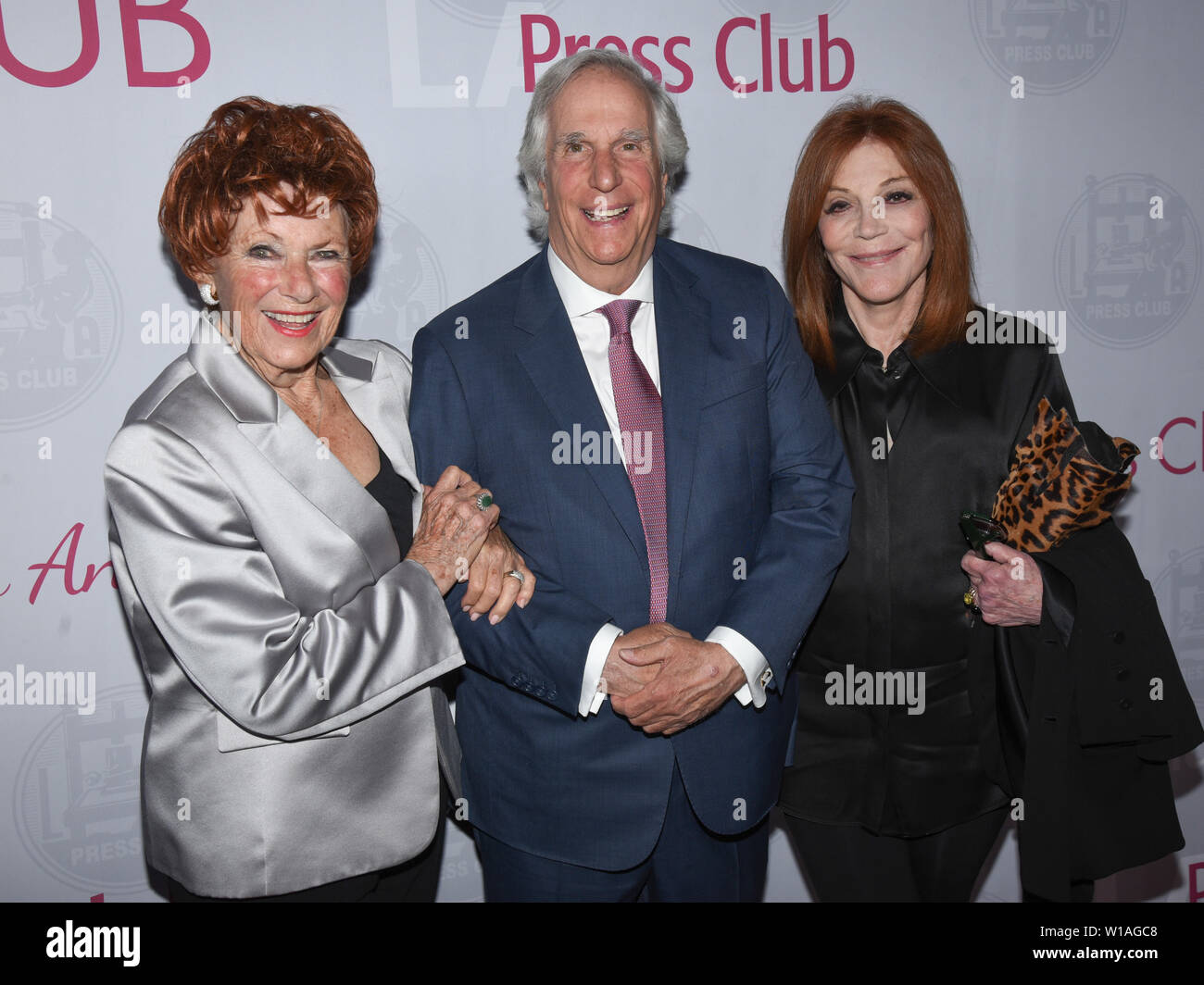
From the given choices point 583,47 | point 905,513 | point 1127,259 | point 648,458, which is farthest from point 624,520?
point 1127,259

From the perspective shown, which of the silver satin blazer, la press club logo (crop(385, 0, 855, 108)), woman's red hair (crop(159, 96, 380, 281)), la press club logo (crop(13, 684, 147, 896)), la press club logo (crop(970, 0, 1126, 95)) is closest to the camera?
the silver satin blazer

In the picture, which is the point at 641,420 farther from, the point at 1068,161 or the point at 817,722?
the point at 1068,161

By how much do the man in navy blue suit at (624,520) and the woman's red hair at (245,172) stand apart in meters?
0.42

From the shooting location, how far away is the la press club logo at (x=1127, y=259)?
10.7ft

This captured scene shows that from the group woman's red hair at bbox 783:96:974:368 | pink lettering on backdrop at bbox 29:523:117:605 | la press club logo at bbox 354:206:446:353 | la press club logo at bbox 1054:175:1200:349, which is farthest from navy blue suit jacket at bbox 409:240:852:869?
la press club logo at bbox 1054:175:1200:349

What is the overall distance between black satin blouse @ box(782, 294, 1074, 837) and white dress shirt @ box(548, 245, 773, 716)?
1.06 feet

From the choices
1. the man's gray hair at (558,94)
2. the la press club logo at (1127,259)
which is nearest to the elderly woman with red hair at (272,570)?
the man's gray hair at (558,94)

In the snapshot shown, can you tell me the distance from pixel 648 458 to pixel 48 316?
6.05 feet

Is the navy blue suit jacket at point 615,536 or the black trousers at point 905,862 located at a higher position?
the navy blue suit jacket at point 615,536

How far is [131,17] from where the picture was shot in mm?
2791

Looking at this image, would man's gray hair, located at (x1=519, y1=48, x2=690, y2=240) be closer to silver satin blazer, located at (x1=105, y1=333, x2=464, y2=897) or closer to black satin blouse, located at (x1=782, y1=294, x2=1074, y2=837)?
black satin blouse, located at (x1=782, y1=294, x2=1074, y2=837)

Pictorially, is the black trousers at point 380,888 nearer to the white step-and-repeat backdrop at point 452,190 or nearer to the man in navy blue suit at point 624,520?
the man in navy blue suit at point 624,520

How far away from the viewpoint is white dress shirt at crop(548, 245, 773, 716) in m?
2.19
